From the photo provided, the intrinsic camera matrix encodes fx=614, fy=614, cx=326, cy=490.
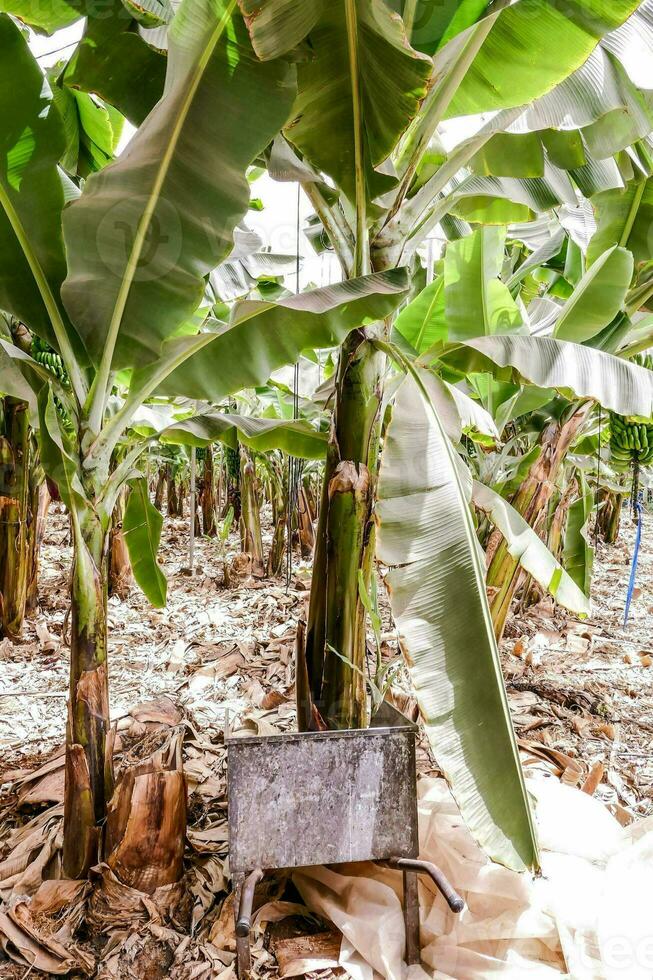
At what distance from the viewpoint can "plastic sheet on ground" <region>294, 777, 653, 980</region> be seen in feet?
3.65

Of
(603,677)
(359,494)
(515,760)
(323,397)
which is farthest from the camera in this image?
(603,677)

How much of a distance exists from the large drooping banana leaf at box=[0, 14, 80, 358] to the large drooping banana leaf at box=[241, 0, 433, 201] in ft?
1.69

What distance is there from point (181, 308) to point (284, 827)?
1112 millimetres

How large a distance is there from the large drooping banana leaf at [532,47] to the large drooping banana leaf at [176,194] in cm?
40

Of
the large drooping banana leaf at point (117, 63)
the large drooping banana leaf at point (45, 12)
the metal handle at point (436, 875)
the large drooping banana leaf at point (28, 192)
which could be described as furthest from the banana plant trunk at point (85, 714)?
the large drooping banana leaf at point (45, 12)

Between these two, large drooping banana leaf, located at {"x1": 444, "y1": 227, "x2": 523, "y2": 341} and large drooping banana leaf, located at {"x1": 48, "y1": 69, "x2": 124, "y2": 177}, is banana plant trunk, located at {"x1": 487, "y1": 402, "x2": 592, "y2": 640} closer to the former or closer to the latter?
large drooping banana leaf, located at {"x1": 444, "y1": 227, "x2": 523, "y2": 341}

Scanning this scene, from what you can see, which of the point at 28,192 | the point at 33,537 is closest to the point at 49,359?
the point at 28,192

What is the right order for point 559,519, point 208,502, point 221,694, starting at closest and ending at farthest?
point 221,694 < point 559,519 < point 208,502

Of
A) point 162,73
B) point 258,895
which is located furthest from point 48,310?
point 258,895

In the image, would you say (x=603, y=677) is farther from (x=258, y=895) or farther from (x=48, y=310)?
(x=48, y=310)

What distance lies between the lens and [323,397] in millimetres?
2168

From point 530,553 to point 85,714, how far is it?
110 centimetres

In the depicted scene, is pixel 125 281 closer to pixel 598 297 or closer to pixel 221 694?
pixel 598 297

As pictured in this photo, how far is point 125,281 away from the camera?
130 centimetres
